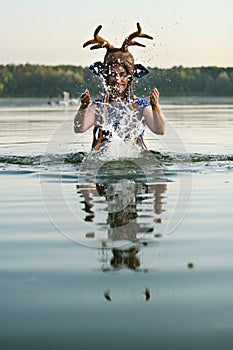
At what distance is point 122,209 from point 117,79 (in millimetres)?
3854

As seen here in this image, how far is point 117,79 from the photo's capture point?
1058cm

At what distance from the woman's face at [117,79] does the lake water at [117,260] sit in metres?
1.18

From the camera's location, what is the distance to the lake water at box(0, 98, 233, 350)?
3734 mm

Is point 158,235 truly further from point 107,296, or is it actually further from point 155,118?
point 155,118

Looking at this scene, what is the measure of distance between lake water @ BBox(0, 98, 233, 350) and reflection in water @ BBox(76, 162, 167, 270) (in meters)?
0.01

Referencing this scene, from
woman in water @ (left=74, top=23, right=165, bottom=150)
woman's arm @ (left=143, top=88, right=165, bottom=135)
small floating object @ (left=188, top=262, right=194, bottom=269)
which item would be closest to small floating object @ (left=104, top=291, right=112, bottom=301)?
small floating object @ (left=188, top=262, right=194, bottom=269)

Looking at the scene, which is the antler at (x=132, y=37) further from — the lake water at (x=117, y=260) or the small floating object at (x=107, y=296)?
the small floating object at (x=107, y=296)

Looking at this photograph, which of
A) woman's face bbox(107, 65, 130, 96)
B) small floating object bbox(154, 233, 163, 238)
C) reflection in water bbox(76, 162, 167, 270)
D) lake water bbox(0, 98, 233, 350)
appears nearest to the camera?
lake water bbox(0, 98, 233, 350)

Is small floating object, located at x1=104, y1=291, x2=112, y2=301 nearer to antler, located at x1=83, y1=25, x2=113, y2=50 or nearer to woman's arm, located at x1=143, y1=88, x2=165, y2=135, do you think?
woman's arm, located at x1=143, y1=88, x2=165, y2=135

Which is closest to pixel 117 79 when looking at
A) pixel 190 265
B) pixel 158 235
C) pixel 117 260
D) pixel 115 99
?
pixel 115 99

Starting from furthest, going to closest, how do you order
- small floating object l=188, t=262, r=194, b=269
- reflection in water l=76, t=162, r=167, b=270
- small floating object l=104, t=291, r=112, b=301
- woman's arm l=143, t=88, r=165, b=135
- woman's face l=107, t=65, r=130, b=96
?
woman's face l=107, t=65, r=130, b=96, woman's arm l=143, t=88, r=165, b=135, reflection in water l=76, t=162, r=167, b=270, small floating object l=188, t=262, r=194, b=269, small floating object l=104, t=291, r=112, b=301

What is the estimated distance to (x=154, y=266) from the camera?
493cm

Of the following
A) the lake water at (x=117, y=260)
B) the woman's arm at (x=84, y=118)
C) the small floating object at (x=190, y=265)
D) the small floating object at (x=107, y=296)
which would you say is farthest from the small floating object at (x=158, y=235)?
the woman's arm at (x=84, y=118)

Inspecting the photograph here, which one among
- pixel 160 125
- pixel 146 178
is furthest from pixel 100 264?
pixel 160 125
